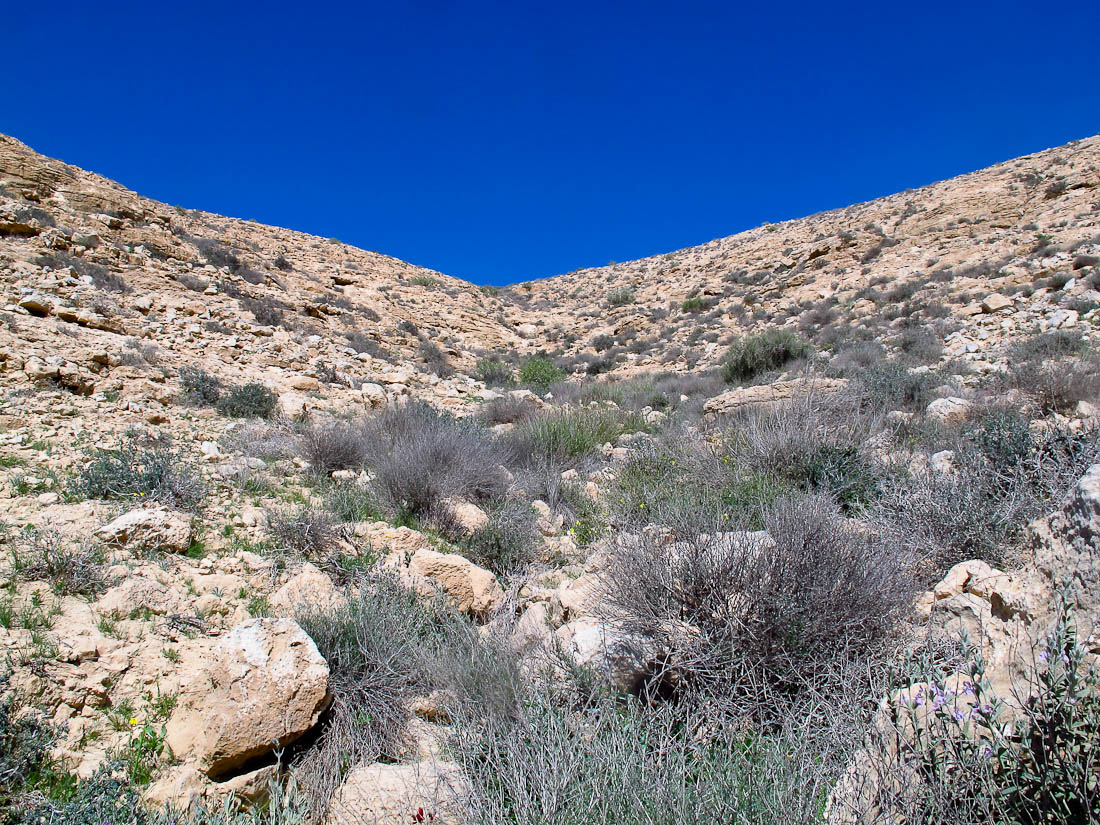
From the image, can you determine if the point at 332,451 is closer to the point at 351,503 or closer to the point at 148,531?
the point at 351,503

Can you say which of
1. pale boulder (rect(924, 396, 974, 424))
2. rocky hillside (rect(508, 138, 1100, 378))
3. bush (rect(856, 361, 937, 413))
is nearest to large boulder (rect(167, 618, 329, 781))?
pale boulder (rect(924, 396, 974, 424))

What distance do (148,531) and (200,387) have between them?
3.41 m

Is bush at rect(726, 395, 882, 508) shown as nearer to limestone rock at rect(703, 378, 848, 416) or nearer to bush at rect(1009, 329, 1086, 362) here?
limestone rock at rect(703, 378, 848, 416)

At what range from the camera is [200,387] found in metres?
5.80

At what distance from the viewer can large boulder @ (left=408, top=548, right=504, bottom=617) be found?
294 centimetres

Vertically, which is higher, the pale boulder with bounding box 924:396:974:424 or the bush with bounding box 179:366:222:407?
the bush with bounding box 179:366:222:407

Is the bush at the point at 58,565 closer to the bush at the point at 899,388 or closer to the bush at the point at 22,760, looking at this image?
the bush at the point at 22,760

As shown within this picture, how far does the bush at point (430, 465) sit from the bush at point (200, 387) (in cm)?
184

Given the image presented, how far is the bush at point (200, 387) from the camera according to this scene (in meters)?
5.66

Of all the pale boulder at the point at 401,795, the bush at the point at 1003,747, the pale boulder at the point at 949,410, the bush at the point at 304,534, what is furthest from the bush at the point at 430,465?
the pale boulder at the point at 949,410

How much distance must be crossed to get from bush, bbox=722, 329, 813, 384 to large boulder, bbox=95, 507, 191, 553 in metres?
8.93

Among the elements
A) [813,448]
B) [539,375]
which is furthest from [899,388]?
[539,375]

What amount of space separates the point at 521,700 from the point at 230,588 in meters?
1.81

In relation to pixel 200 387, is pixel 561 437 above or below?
below
